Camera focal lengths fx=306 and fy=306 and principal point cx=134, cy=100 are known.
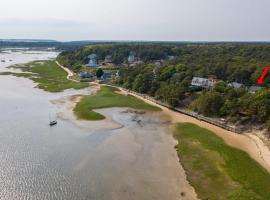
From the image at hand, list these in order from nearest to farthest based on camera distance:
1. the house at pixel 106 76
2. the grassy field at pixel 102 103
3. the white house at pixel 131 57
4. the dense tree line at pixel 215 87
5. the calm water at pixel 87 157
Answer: the calm water at pixel 87 157 → the dense tree line at pixel 215 87 → the grassy field at pixel 102 103 → the house at pixel 106 76 → the white house at pixel 131 57

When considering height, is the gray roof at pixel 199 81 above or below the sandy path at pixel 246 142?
above

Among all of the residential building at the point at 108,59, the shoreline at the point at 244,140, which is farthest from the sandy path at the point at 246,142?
the residential building at the point at 108,59

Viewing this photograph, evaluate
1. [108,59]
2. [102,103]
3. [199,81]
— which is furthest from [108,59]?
[102,103]

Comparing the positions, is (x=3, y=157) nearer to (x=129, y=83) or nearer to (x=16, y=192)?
(x=16, y=192)

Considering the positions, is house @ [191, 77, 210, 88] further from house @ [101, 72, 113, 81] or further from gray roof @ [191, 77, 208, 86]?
house @ [101, 72, 113, 81]

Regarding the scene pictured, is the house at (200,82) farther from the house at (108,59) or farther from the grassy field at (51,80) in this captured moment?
the house at (108,59)

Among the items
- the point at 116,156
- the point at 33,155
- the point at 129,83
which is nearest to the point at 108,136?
the point at 116,156
